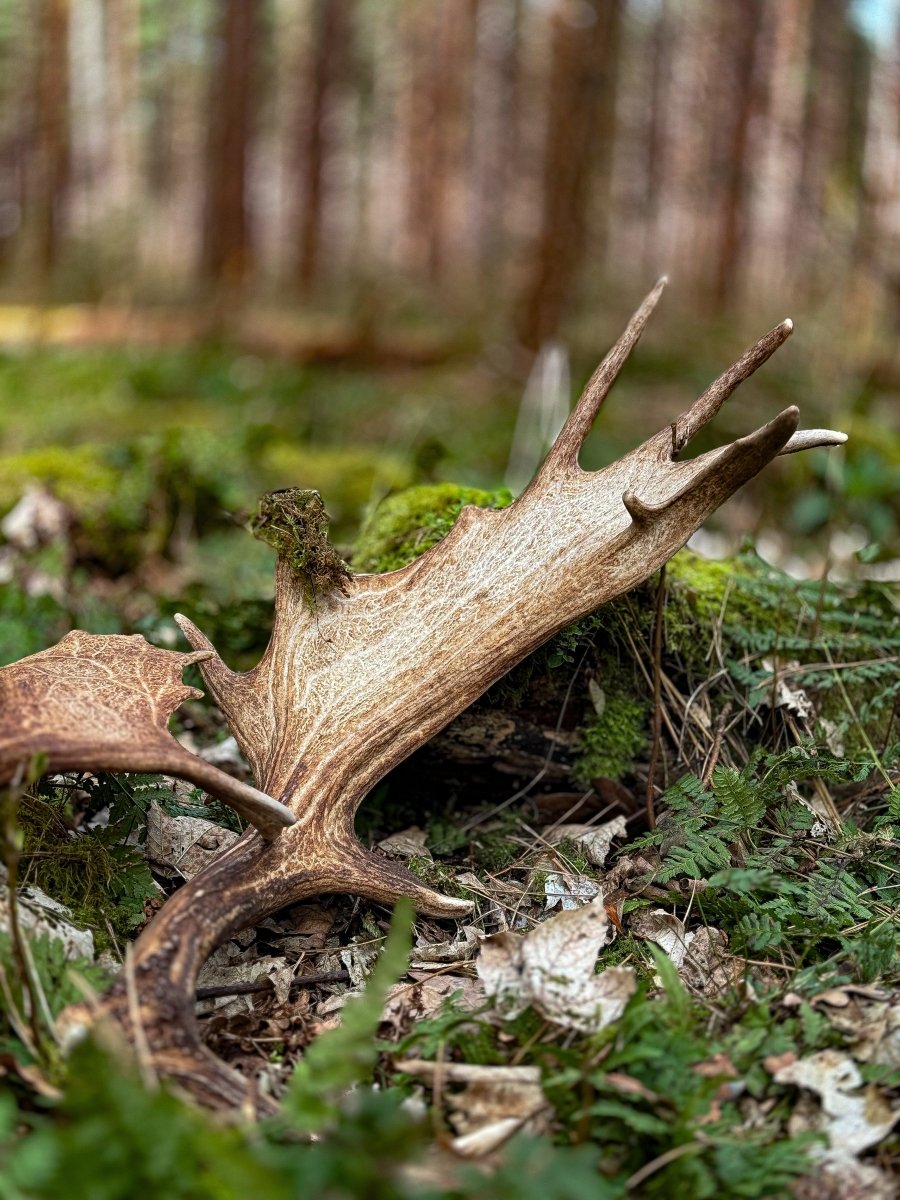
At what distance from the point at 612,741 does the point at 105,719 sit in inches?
55.3

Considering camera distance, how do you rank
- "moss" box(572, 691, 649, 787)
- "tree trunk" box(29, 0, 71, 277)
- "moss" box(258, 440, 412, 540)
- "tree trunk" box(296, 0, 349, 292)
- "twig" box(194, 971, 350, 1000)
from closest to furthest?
"twig" box(194, 971, 350, 1000) → "moss" box(572, 691, 649, 787) → "moss" box(258, 440, 412, 540) → "tree trunk" box(29, 0, 71, 277) → "tree trunk" box(296, 0, 349, 292)

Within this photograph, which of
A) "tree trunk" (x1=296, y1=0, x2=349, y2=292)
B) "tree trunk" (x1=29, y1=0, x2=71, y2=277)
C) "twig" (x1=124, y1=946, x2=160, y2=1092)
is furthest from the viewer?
"tree trunk" (x1=296, y1=0, x2=349, y2=292)

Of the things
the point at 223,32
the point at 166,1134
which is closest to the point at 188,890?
the point at 166,1134

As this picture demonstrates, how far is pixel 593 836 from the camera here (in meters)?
2.60

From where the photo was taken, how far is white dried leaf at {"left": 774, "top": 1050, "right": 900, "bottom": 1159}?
5.38 feet

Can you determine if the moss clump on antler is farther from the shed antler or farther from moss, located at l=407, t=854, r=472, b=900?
moss, located at l=407, t=854, r=472, b=900

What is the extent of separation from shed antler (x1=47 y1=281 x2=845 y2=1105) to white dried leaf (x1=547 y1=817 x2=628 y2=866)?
487 millimetres

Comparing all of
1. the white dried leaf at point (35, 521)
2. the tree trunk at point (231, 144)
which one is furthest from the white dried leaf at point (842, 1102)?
the tree trunk at point (231, 144)

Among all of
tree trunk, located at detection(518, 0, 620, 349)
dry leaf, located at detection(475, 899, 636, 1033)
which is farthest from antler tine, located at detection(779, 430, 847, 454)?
tree trunk, located at detection(518, 0, 620, 349)

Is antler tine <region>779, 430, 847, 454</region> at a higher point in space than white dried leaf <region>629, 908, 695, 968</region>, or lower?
higher

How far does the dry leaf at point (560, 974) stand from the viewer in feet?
6.03

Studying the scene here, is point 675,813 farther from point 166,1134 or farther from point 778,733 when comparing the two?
point 166,1134

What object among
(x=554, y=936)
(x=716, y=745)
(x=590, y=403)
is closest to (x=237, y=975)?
(x=554, y=936)

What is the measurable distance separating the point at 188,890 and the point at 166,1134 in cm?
67
